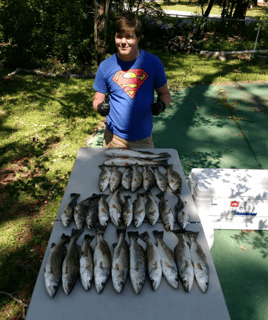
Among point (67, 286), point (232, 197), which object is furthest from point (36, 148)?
point (67, 286)

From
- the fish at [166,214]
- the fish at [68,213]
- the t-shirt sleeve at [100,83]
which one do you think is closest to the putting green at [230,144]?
the fish at [166,214]

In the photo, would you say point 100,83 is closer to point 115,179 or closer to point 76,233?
point 115,179

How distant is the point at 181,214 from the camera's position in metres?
2.30

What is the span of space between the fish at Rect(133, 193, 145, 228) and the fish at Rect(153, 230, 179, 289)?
22 cm

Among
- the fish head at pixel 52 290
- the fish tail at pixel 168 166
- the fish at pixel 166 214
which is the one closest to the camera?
the fish head at pixel 52 290

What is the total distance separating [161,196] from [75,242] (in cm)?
96

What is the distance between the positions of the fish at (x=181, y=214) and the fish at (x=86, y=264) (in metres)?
0.81

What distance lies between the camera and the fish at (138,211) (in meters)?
2.25

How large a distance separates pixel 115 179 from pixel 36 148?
12.9 ft

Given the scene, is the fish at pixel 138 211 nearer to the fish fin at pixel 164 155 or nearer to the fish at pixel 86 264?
the fish at pixel 86 264

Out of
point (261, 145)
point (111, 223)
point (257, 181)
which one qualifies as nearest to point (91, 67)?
point (261, 145)

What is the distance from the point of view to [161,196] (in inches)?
101

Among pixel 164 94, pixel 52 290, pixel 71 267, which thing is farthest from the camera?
pixel 164 94

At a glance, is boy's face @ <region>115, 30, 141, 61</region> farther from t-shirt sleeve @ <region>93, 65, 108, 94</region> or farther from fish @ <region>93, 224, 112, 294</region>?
fish @ <region>93, 224, 112, 294</region>
